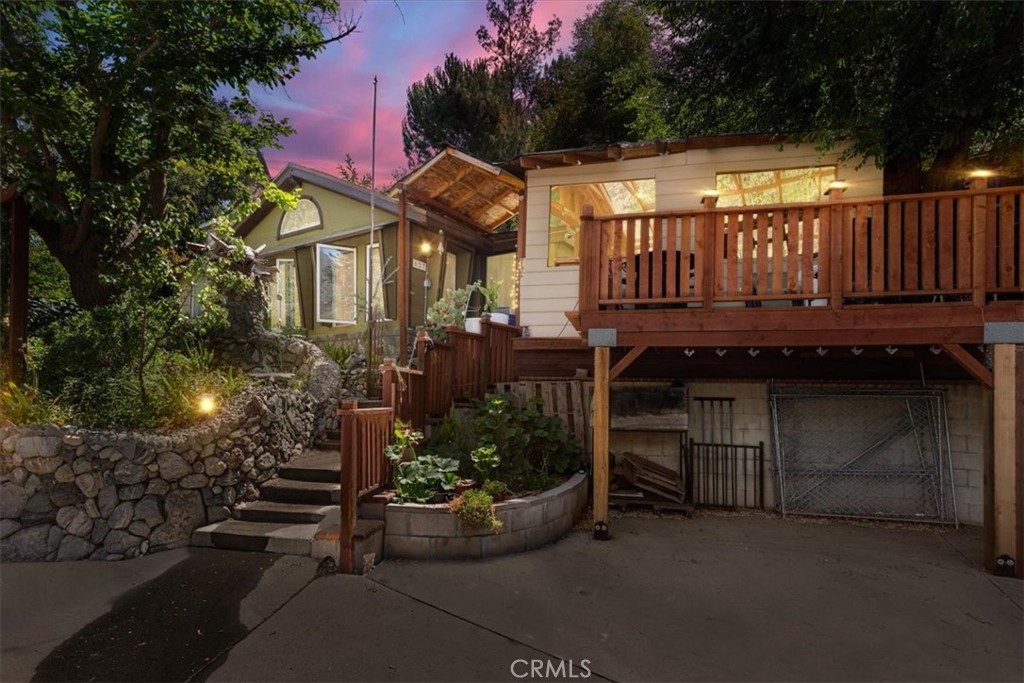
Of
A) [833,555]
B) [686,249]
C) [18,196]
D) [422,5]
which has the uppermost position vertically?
[422,5]

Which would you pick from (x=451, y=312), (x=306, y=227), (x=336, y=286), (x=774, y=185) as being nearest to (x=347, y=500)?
(x=451, y=312)

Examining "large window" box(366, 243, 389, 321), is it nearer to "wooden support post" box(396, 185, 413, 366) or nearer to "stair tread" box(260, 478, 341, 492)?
"wooden support post" box(396, 185, 413, 366)

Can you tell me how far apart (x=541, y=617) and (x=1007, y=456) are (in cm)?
386

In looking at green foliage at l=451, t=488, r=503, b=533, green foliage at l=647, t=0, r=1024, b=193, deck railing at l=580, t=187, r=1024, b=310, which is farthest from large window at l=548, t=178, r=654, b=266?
green foliage at l=451, t=488, r=503, b=533

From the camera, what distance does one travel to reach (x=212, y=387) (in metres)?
5.46

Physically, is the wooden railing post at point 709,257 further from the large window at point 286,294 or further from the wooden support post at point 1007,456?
the large window at point 286,294

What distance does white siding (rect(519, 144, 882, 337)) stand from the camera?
6.41 m

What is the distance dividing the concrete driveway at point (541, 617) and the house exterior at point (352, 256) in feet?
22.1

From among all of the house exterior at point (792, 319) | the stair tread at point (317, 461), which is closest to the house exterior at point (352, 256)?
the house exterior at point (792, 319)

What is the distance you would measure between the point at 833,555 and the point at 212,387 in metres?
6.40

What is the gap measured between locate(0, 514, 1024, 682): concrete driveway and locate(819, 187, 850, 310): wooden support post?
7.48 ft

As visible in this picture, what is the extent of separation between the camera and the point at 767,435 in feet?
19.7

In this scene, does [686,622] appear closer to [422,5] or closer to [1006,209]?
[1006,209]

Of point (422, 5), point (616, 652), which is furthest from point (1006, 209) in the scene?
point (422, 5)
